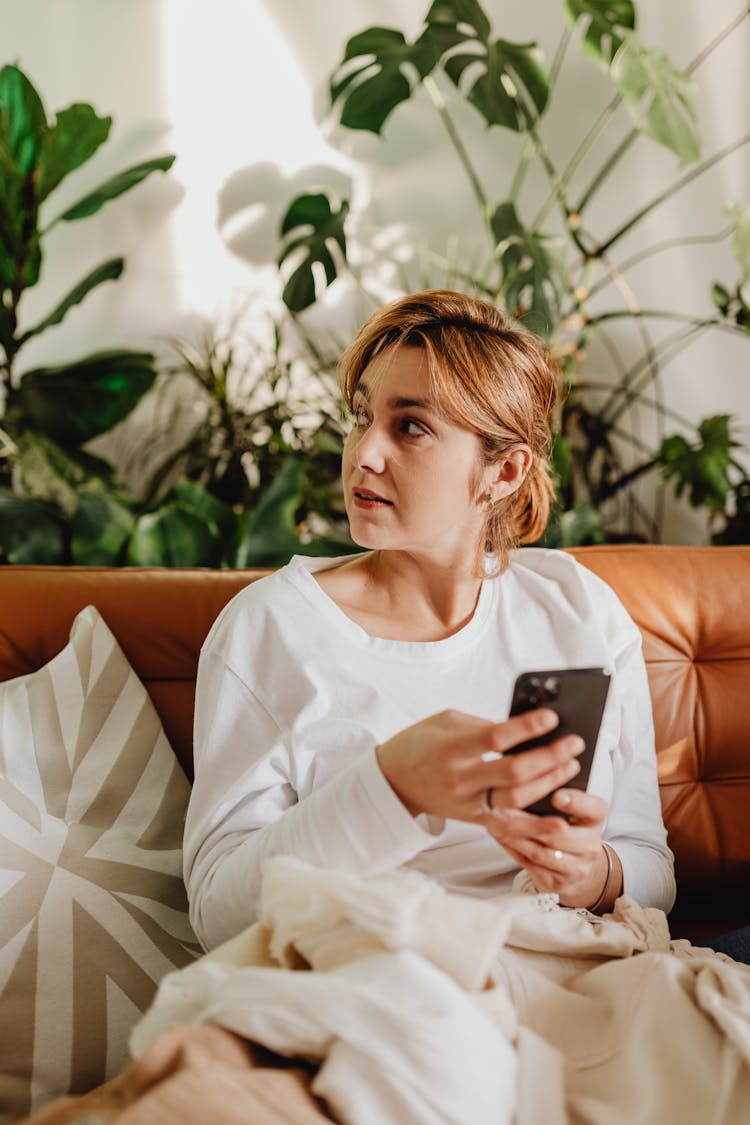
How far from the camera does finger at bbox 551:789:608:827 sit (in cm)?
90

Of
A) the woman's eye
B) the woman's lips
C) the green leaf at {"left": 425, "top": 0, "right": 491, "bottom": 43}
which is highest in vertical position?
the green leaf at {"left": 425, "top": 0, "right": 491, "bottom": 43}

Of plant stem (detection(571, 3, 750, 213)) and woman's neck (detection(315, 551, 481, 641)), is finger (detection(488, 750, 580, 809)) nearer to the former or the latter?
woman's neck (detection(315, 551, 481, 641))

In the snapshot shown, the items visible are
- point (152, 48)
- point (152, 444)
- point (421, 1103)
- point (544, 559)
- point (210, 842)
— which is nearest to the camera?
point (421, 1103)

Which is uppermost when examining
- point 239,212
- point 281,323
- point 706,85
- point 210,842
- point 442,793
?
point 706,85

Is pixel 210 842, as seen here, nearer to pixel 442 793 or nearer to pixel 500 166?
pixel 442 793

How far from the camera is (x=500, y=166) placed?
8.02 feet

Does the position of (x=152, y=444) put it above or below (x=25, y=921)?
above

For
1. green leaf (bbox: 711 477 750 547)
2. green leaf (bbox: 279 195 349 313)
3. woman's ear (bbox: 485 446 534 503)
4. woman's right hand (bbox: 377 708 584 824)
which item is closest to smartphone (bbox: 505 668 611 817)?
woman's right hand (bbox: 377 708 584 824)

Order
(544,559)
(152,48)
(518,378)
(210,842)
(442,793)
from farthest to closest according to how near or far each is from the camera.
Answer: (152,48) < (544,559) < (518,378) < (210,842) < (442,793)

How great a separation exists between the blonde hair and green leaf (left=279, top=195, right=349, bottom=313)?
95 cm

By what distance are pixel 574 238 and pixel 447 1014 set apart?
1885mm

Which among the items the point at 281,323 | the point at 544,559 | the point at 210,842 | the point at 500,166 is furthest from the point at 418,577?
the point at 500,166

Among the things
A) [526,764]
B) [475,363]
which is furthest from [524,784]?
[475,363]

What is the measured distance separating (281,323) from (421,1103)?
81.9 inches
